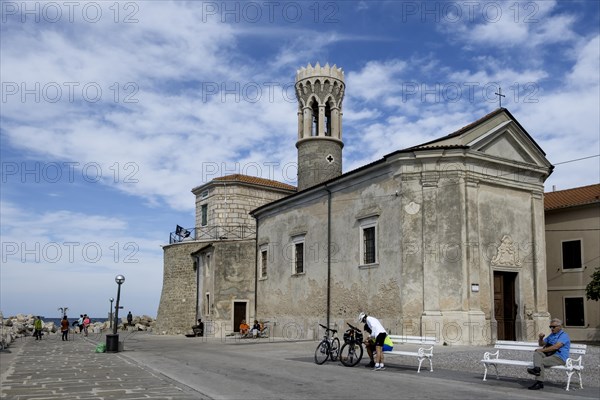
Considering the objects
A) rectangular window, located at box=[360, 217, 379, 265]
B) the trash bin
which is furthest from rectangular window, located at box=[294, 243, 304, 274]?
the trash bin

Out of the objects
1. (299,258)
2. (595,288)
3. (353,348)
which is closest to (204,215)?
(299,258)

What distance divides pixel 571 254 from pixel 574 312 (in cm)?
266

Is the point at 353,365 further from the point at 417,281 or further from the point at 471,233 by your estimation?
the point at 471,233

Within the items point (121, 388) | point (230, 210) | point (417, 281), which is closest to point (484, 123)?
point (417, 281)

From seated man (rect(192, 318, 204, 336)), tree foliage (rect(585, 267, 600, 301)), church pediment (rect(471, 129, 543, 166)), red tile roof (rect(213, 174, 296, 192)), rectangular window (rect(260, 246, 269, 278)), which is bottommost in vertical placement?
seated man (rect(192, 318, 204, 336))

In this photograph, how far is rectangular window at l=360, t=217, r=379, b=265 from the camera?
23391 millimetres

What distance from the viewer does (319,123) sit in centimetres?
3456

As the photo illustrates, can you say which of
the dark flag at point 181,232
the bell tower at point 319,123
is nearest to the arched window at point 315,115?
the bell tower at point 319,123

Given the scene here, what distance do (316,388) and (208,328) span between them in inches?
990

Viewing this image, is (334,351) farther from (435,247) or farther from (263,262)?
(263,262)

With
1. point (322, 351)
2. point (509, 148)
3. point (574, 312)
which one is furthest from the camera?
point (574, 312)

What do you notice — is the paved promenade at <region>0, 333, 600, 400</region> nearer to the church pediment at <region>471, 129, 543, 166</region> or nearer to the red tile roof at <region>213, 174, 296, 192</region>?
the church pediment at <region>471, 129, 543, 166</region>

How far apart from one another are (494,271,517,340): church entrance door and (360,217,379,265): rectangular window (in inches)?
184

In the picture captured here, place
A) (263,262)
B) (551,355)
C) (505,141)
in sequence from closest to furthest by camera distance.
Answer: (551,355) → (505,141) → (263,262)
